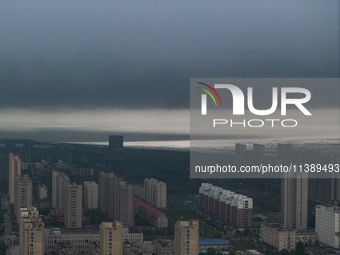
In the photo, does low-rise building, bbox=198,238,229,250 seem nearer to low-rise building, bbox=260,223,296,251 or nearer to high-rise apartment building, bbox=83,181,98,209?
low-rise building, bbox=260,223,296,251

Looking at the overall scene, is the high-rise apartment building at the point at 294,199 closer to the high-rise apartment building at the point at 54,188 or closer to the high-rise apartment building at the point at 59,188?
the high-rise apartment building at the point at 59,188

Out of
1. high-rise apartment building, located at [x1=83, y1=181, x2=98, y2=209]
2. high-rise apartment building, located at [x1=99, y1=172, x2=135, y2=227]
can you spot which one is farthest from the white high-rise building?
high-rise apartment building, located at [x1=83, y1=181, x2=98, y2=209]

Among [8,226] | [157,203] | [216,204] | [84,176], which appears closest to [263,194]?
[216,204]

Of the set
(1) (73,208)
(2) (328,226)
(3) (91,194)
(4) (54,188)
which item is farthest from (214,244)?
(4) (54,188)

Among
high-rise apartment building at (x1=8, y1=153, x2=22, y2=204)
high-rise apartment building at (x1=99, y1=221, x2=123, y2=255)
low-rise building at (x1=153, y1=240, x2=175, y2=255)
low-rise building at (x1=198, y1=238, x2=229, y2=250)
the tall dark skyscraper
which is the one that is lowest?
low-rise building at (x1=198, y1=238, x2=229, y2=250)

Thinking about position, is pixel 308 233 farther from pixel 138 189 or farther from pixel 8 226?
pixel 8 226
